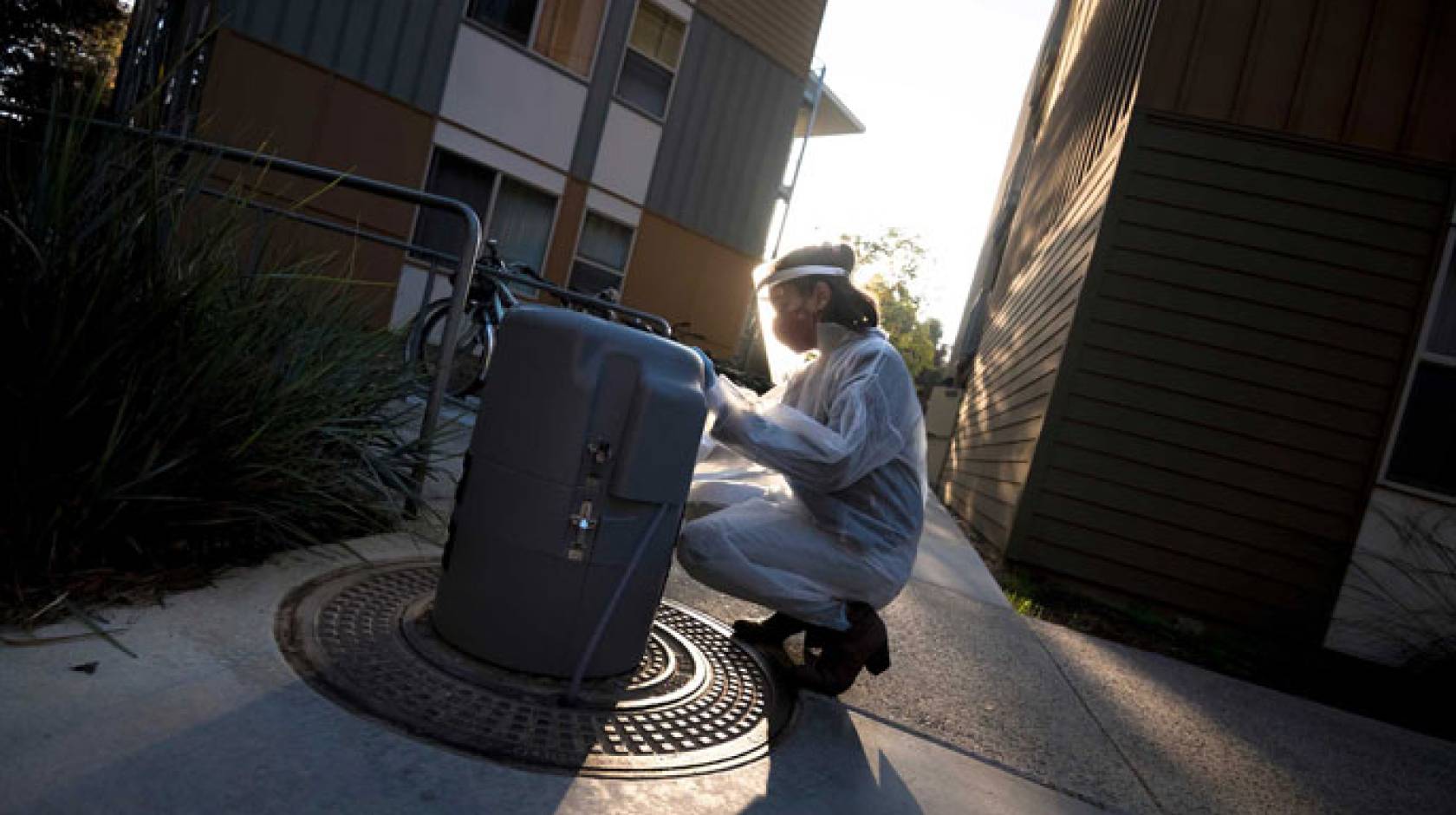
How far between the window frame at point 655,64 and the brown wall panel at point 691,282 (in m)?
1.39

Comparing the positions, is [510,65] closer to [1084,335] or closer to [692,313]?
[692,313]

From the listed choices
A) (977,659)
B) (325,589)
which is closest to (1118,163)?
(977,659)

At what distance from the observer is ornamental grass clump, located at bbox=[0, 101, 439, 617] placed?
1915mm

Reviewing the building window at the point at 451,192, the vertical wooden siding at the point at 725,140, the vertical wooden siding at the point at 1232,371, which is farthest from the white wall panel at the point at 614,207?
the vertical wooden siding at the point at 1232,371

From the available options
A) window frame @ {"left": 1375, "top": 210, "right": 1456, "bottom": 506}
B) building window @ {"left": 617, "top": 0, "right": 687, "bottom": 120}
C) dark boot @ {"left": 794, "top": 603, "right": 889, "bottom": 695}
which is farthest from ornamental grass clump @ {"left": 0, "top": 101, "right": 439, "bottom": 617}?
building window @ {"left": 617, "top": 0, "right": 687, "bottom": 120}

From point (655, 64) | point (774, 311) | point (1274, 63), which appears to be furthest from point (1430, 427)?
point (655, 64)

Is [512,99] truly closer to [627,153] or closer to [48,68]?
[627,153]

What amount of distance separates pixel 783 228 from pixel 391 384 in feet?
50.1

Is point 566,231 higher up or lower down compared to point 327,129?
lower down

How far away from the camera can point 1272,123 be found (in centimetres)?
537

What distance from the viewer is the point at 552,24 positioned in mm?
10586

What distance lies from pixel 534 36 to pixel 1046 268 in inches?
269

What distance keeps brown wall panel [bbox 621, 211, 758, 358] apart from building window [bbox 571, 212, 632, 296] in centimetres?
17

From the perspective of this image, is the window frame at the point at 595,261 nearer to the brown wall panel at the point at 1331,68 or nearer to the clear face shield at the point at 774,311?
the brown wall panel at the point at 1331,68
